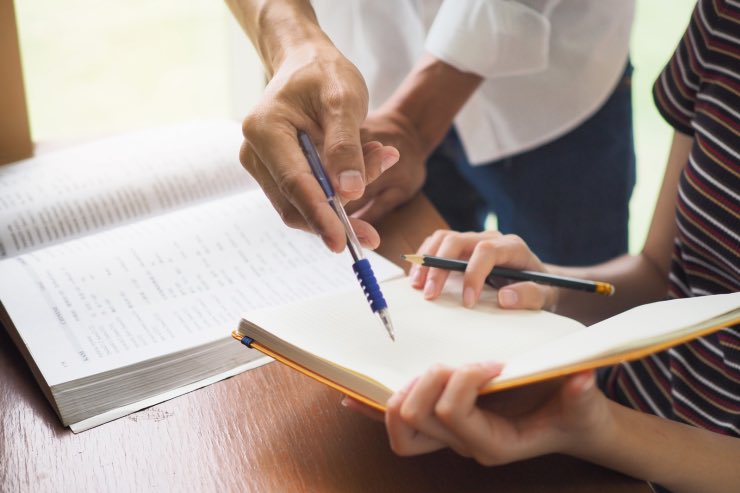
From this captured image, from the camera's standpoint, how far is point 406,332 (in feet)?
1.98

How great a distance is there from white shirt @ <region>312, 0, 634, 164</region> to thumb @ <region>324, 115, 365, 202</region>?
1.35 feet

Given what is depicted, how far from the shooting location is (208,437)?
0.57m

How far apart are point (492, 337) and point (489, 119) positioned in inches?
26.9

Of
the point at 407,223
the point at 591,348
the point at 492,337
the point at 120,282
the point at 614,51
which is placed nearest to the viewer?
the point at 591,348

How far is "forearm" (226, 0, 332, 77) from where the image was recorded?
0.80 meters

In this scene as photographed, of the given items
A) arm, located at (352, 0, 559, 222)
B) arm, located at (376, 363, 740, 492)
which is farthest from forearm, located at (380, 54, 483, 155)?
arm, located at (376, 363, 740, 492)

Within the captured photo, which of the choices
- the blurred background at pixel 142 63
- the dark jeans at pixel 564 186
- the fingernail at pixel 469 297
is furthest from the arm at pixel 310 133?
the blurred background at pixel 142 63

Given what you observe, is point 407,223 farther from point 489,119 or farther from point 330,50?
point 489,119

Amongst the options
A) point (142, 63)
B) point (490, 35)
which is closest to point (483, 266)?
point (490, 35)

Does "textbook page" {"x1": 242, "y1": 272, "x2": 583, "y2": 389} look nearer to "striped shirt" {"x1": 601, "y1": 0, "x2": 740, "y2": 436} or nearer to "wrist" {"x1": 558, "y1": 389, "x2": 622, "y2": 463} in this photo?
"wrist" {"x1": 558, "y1": 389, "x2": 622, "y2": 463}

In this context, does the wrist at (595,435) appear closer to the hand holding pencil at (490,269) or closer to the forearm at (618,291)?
the hand holding pencil at (490,269)

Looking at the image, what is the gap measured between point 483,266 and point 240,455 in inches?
10.5

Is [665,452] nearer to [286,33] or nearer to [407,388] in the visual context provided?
[407,388]

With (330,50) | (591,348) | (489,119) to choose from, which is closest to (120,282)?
(330,50)
